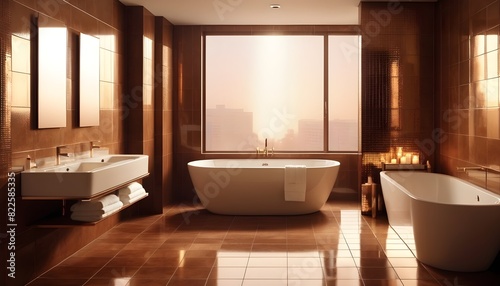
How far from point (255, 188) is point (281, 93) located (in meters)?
1.87

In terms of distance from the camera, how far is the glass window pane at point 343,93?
7.49 metres

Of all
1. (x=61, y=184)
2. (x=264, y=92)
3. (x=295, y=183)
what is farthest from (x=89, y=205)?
(x=264, y=92)

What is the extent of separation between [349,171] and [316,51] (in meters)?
1.65

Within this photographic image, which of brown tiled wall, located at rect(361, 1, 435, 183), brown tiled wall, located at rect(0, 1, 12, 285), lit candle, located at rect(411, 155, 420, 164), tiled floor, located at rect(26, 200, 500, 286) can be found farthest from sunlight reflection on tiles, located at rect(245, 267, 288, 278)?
lit candle, located at rect(411, 155, 420, 164)

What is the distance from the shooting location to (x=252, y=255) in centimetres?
461

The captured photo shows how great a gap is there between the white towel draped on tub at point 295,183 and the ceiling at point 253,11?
1.78m

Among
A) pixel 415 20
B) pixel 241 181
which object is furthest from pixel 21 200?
pixel 415 20

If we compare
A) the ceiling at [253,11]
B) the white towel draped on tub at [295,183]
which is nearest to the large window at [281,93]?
the ceiling at [253,11]

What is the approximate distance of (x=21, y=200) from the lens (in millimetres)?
3854

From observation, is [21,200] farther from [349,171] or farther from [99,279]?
[349,171]

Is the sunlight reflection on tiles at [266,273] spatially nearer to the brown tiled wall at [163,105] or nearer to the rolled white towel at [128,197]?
the rolled white towel at [128,197]

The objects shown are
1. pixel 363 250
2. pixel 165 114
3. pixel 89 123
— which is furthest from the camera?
pixel 165 114

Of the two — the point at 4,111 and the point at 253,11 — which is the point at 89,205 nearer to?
the point at 4,111

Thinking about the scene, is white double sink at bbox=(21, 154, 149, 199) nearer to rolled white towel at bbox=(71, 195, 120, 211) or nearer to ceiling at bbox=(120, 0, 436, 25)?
rolled white towel at bbox=(71, 195, 120, 211)
